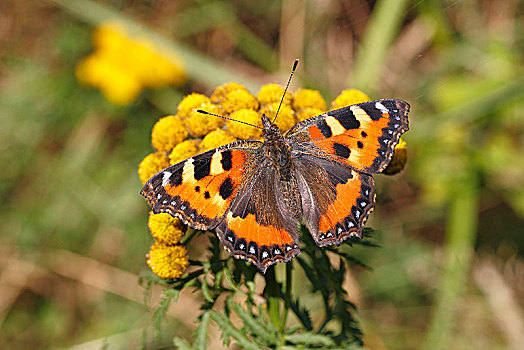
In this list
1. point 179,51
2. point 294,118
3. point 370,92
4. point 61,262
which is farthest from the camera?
point 61,262

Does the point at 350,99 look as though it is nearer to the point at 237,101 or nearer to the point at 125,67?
the point at 237,101

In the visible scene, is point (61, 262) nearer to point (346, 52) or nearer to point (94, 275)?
point (94, 275)

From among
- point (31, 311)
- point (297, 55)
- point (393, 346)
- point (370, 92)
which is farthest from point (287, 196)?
point (31, 311)

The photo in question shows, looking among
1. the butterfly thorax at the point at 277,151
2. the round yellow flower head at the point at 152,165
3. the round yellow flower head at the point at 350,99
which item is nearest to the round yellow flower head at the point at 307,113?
the round yellow flower head at the point at 350,99

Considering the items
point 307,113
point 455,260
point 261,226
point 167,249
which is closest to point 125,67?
point 307,113

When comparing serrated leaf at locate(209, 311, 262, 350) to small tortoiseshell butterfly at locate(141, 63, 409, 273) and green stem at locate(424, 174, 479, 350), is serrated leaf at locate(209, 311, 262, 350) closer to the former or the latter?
small tortoiseshell butterfly at locate(141, 63, 409, 273)
